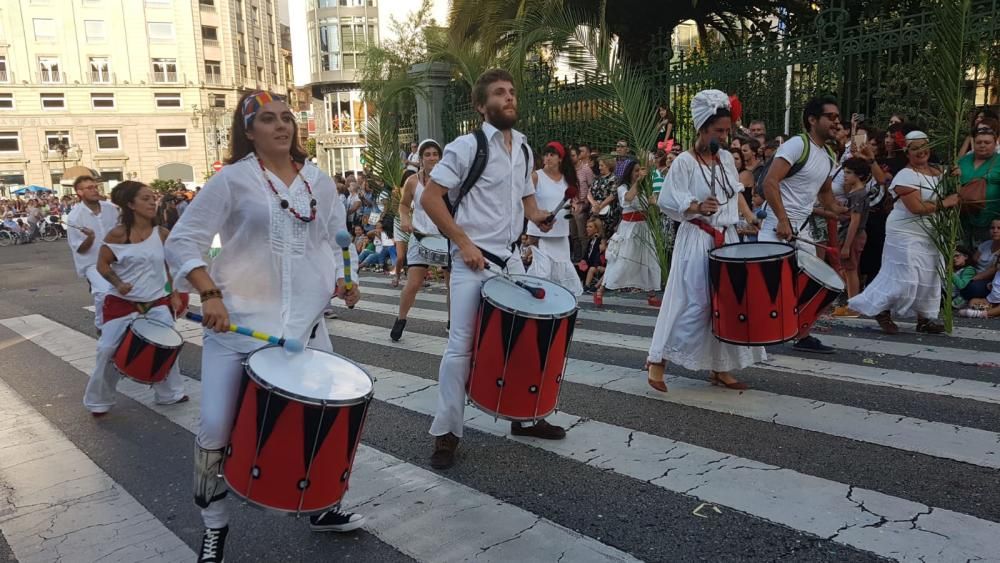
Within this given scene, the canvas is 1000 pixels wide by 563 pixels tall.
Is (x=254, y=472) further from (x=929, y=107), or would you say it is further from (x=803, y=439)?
(x=929, y=107)

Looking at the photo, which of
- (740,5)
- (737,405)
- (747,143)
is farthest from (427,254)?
(740,5)

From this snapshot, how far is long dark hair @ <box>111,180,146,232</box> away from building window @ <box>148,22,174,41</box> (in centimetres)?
7015

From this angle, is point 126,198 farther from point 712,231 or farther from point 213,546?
point 712,231

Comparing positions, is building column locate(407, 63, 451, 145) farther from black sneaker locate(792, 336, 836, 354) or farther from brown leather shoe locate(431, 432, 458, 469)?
brown leather shoe locate(431, 432, 458, 469)

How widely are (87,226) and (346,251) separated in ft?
16.4

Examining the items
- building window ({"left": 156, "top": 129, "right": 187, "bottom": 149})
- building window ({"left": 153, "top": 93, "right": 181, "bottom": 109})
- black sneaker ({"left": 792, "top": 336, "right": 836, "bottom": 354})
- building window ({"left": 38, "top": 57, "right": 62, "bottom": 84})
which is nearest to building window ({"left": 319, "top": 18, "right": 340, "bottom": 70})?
building window ({"left": 153, "top": 93, "right": 181, "bottom": 109})

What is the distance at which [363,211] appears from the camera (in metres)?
17.0

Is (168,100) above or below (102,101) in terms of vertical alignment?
above

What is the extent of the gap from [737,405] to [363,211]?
13.2 meters

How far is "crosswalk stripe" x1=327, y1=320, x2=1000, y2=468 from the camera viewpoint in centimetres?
404

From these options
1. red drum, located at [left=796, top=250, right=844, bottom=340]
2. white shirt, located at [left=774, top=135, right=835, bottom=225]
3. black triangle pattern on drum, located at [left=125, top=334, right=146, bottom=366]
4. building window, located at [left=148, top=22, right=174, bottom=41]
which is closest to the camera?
red drum, located at [left=796, top=250, right=844, bottom=340]

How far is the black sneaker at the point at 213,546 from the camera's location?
2.98m

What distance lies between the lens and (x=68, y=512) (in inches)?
152

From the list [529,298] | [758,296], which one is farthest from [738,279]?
[529,298]
